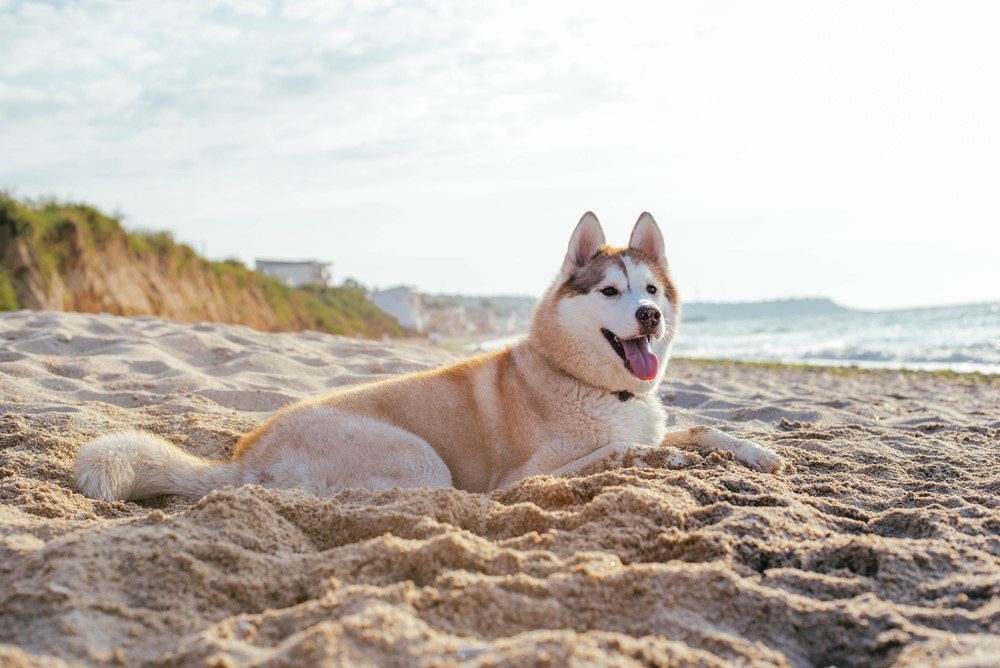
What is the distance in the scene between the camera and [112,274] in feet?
55.3

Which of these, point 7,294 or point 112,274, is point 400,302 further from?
point 7,294

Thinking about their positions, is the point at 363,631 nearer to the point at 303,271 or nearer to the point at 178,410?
the point at 178,410

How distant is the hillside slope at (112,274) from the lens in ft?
46.6

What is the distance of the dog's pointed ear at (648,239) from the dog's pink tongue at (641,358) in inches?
29.2

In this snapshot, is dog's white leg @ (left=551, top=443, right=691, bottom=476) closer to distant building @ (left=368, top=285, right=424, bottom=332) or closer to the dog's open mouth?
the dog's open mouth

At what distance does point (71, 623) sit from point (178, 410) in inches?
147

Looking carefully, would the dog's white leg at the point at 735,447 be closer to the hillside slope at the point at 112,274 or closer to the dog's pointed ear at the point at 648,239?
the dog's pointed ear at the point at 648,239

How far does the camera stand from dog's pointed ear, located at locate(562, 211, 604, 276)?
4.56m

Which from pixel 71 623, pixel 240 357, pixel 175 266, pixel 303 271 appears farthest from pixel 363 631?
pixel 303 271

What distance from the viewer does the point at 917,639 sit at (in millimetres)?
1835

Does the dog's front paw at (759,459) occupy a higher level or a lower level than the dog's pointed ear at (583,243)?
lower

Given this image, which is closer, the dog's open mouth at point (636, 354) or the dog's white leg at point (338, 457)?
the dog's white leg at point (338, 457)

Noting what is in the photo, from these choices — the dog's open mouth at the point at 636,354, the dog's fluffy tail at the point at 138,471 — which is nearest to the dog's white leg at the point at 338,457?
the dog's fluffy tail at the point at 138,471

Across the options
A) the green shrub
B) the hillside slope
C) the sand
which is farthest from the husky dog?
the hillside slope
